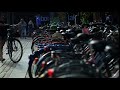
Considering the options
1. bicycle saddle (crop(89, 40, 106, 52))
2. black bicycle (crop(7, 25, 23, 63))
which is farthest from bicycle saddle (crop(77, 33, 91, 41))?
black bicycle (crop(7, 25, 23, 63))

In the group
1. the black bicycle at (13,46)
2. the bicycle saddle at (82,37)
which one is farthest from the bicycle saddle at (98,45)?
the black bicycle at (13,46)

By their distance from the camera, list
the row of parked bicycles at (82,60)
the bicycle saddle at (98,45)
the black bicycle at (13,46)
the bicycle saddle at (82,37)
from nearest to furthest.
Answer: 1. the row of parked bicycles at (82,60)
2. the bicycle saddle at (98,45)
3. the bicycle saddle at (82,37)
4. the black bicycle at (13,46)

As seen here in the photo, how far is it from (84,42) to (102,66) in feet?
2.49

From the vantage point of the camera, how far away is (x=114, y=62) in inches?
Result: 177

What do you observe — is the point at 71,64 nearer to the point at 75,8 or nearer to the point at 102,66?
the point at 102,66

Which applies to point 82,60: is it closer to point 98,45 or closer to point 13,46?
point 98,45

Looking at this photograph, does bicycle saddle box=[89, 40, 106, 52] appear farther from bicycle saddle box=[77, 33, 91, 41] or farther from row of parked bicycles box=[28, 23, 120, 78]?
bicycle saddle box=[77, 33, 91, 41]

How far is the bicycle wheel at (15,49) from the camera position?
854 centimetres

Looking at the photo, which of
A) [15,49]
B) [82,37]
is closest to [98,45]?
[82,37]

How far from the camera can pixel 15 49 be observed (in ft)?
28.7

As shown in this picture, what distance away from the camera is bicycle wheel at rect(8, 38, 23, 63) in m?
8.54

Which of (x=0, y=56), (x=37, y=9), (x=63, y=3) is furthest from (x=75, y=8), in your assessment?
(x=0, y=56)

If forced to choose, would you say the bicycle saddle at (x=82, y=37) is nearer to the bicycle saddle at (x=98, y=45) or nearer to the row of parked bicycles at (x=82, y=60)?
the row of parked bicycles at (x=82, y=60)
